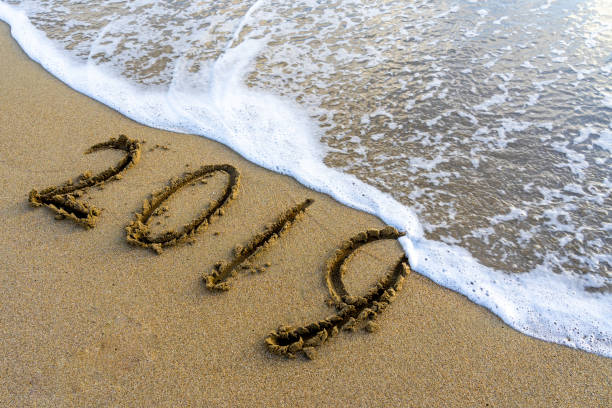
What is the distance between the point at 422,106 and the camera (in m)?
3.59

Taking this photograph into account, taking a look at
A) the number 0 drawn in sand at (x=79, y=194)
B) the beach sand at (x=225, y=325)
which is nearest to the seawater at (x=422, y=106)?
the beach sand at (x=225, y=325)

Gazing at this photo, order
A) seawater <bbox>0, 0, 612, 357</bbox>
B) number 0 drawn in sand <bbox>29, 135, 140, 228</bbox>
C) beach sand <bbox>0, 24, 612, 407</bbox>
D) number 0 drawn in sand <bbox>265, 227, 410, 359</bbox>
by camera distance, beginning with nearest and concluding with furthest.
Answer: beach sand <bbox>0, 24, 612, 407</bbox> < number 0 drawn in sand <bbox>265, 227, 410, 359</bbox> < seawater <bbox>0, 0, 612, 357</bbox> < number 0 drawn in sand <bbox>29, 135, 140, 228</bbox>

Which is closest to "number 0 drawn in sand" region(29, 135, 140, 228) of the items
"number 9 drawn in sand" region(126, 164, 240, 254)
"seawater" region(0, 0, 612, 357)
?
"number 9 drawn in sand" region(126, 164, 240, 254)

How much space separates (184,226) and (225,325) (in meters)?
0.80

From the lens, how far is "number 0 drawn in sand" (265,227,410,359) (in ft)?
6.54

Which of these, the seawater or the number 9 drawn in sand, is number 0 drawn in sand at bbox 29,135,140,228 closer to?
the number 9 drawn in sand

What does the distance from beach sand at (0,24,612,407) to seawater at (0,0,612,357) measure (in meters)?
0.23

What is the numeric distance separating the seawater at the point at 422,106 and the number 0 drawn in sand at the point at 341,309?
24 centimetres

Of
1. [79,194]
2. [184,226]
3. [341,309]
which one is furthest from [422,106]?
[79,194]

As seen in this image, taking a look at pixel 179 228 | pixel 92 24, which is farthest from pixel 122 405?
pixel 92 24

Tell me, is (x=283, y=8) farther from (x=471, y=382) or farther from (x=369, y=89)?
(x=471, y=382)

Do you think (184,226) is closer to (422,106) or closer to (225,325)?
(225,325)

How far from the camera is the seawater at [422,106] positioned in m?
2.44

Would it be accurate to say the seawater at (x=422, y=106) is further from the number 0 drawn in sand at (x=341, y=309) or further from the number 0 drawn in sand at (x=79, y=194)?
the number 0 drawn in sand at (x=79, y=194)
